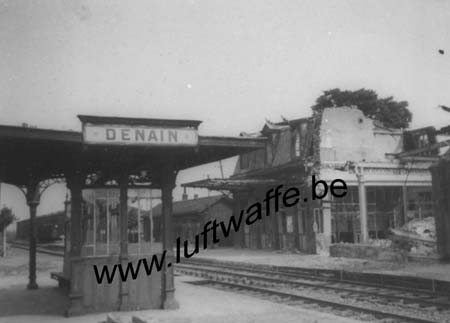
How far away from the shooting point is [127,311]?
10.2 meters

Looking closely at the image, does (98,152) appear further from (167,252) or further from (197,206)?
(197,206)

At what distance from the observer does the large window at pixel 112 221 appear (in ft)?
35.0

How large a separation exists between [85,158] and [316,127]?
21543 mm

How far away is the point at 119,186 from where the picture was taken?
1080 centimetres

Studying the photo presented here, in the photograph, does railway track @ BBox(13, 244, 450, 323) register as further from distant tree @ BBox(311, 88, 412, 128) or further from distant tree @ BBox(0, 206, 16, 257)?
distant tree @ BBox(311, 88, 412, 128)

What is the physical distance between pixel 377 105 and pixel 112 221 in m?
44.3

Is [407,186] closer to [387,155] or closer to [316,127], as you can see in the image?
[387,155]

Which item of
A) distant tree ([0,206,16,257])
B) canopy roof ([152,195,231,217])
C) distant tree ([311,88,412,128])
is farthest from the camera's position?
distant tree ([311,88,412,128])

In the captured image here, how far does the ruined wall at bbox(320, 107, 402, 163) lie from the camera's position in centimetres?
3034

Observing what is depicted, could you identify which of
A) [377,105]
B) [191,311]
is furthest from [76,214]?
[377,105]

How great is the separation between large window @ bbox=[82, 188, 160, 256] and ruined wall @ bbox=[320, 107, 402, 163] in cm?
1989

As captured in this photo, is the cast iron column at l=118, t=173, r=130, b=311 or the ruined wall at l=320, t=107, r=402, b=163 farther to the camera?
the ruined wall at l=320, t=107, r=402, b=163

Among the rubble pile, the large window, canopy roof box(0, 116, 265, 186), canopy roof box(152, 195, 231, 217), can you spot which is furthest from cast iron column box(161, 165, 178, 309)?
canopy roof box(152, 195, 231, 217)

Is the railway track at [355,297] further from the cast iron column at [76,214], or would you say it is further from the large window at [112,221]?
the cast iron column at [76,214]
